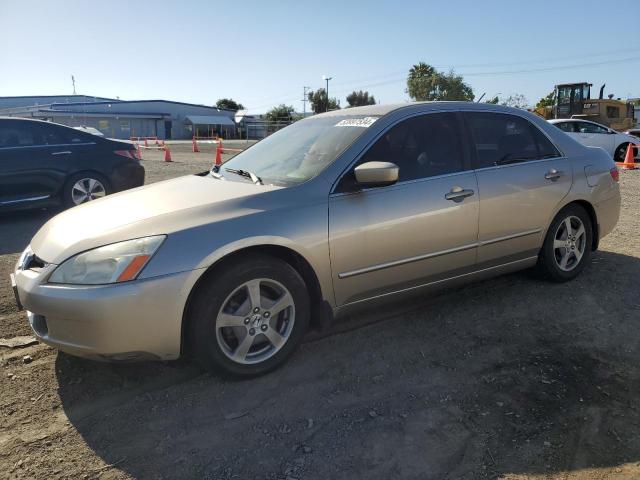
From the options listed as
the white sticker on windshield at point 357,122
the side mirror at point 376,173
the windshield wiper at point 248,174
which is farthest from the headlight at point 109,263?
the white sticker on windshield at point 357,122

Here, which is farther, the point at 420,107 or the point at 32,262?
the point at 420,107

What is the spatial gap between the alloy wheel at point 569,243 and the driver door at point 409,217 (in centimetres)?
117

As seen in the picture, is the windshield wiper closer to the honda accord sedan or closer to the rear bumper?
the rear bumper

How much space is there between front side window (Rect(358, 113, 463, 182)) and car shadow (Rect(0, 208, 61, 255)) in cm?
466

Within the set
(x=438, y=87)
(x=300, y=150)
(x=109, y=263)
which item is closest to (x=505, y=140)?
(x=300, y=150)

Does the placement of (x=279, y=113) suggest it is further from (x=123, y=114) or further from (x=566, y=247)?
(x=566, y=247)

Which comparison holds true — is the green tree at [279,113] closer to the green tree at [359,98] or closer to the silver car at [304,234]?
the green tree at [359,98]

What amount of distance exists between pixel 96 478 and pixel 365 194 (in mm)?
2169

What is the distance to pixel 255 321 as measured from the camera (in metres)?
3.05

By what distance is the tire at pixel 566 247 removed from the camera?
4.45m

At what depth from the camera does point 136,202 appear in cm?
341

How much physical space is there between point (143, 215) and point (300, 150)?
1316mm

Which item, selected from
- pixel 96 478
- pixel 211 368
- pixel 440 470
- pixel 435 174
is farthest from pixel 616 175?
pixel 96 478

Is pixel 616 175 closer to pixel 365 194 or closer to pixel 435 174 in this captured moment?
pixel 435 174
